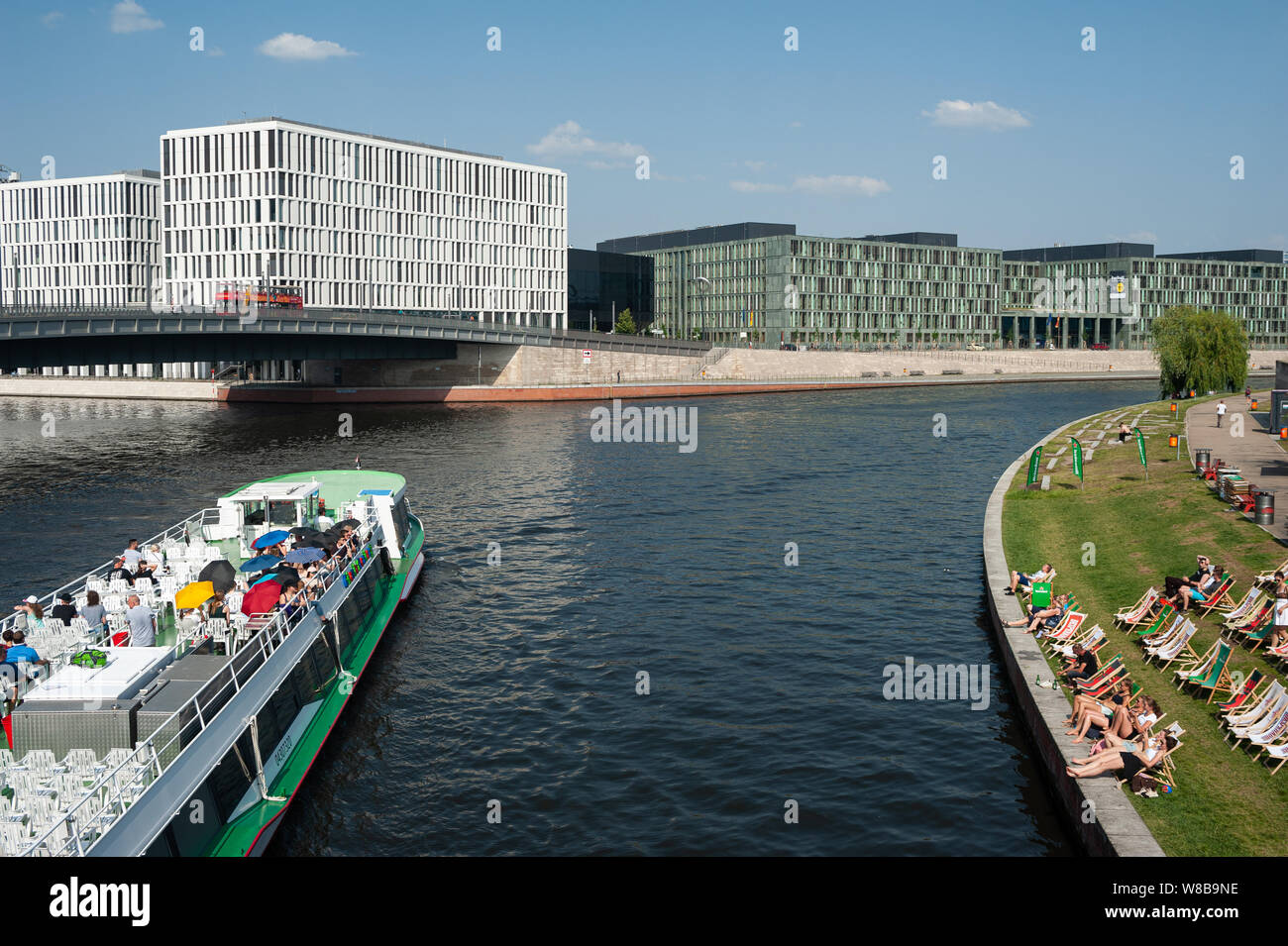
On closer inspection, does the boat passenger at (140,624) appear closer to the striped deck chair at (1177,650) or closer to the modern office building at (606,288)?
the striped deck chair at (1177,650)

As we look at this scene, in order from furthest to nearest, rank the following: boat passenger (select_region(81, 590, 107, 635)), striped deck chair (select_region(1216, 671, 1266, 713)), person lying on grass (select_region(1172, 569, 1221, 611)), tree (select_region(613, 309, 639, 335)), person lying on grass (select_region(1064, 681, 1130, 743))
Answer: tree (select_region(613, 309, 639, 335)) → person lying on grass (select_region(1172, 569, 1221, 611)) → boat passenger (select_region(81, 590, 107, 635)) → striped deck chair (select_region(1216, 671, 1266, 713)) → person lying on grass (select_region(1064, 681, 1130, 743))

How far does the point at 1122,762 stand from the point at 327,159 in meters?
137

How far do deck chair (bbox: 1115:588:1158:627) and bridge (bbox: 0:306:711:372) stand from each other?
60.2 meters

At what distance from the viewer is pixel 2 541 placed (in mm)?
40250

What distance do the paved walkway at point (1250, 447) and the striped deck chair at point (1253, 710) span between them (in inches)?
477

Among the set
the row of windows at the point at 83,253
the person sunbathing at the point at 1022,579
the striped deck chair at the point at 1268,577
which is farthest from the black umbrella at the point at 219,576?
the row of windows at the point at 83,253

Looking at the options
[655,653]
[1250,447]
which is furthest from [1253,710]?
[1250,447]

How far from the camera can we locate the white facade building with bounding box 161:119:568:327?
444ft

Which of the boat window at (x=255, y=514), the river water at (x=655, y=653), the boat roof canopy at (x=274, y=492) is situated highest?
the boat roof canopy at (x=274, y=492)

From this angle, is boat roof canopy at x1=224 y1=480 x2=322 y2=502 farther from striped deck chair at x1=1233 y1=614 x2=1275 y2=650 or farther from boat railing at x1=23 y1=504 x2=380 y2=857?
striped deck chair at x1=1233 y1=614 x2=1275 y2=650

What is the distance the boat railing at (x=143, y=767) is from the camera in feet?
43.8

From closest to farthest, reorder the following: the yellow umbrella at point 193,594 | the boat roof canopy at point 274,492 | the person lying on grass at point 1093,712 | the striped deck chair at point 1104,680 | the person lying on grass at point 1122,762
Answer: the person lying on grass at point 1122,762 → the person lying on grass at point 1093,712 → the striped deck chair at point 1104,680 → the yellow umbrella at point 193,594 → the boat roof canopy at point 274,492

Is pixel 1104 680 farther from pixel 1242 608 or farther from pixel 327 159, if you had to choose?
pixel 327 159

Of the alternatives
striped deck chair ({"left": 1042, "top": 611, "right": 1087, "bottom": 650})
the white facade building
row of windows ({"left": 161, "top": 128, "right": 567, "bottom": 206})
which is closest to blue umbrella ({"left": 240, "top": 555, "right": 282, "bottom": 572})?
striped deck chair ({"left": 1042, "top": 611, "right": 1087, "bottom": 650})
